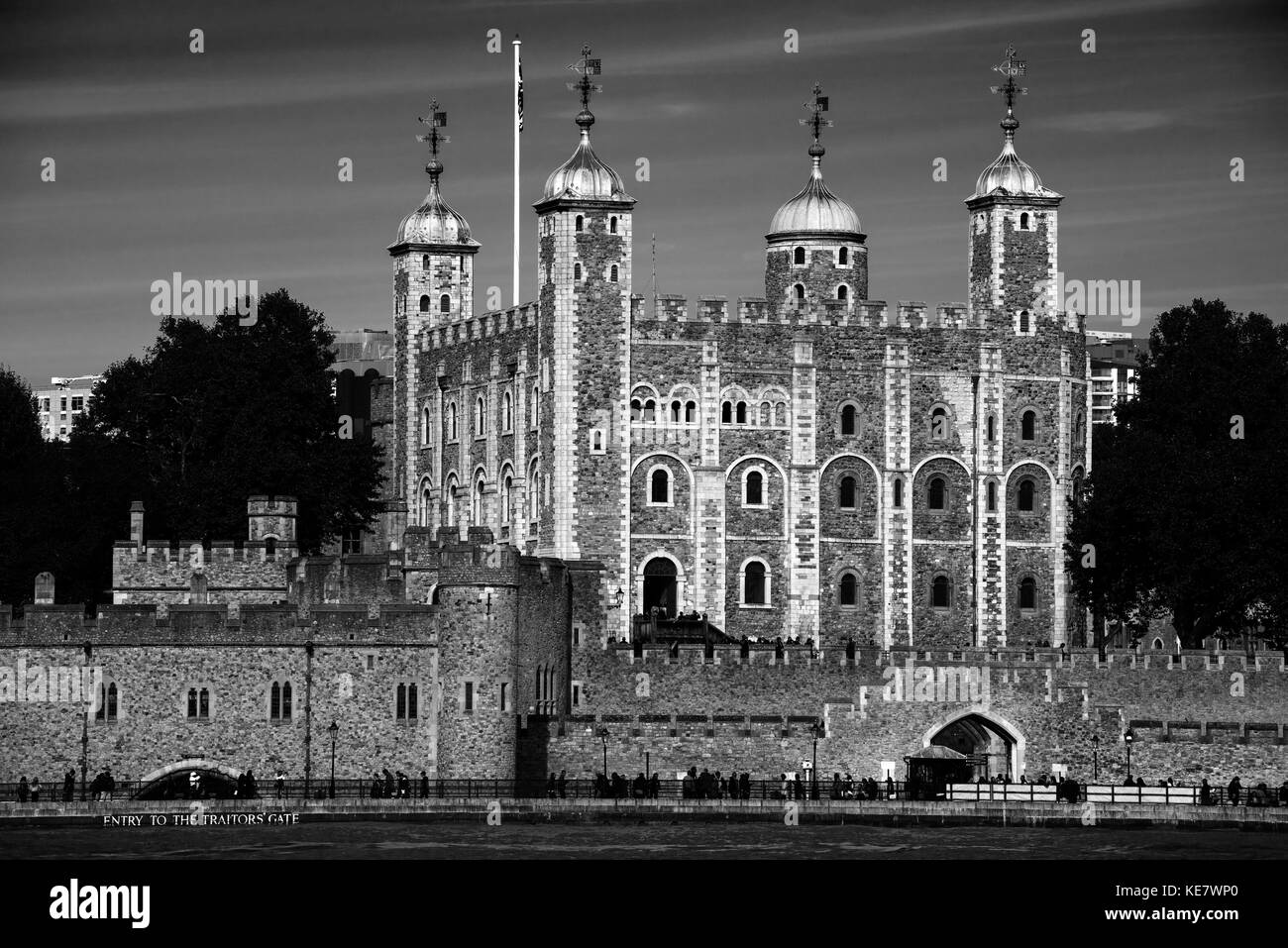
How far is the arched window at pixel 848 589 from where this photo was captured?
12662 cm

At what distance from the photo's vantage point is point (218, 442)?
127688 millimetres

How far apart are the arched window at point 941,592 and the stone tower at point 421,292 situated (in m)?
18.7

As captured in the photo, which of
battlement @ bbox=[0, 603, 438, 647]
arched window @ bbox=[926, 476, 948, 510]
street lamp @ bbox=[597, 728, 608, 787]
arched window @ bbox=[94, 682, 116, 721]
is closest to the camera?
arched window @ bbox=[94, 682, 116, 721]

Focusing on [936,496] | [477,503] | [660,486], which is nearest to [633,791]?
[660,486]

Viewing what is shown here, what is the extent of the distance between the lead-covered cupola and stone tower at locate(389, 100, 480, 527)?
11.4m

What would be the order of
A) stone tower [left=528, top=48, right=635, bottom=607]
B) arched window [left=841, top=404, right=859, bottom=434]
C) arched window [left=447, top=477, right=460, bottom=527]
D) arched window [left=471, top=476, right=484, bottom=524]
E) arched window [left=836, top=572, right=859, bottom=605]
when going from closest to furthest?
1. stone tower [left=528, top=48, right=635, bottom=607]
2. arched window [left=836, top=572, right=859, bottom=605]
3. arched window [left=841, top=404, right=859, bottom=434]
4. arched window [left=471, top=476, right=484, bottom=524]
5. arched window [left=447, top=477, right=460, bottom=527]

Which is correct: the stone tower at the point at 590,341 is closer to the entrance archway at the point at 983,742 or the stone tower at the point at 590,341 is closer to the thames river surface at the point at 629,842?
the entrance archway at the point at 983,742

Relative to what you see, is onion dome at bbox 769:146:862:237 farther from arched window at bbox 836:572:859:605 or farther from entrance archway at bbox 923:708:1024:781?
entrance archway at bbox 923:708:1024:781

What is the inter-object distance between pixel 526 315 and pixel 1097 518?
19.0 m

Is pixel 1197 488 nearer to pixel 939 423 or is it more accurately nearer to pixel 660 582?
pixel 939 423

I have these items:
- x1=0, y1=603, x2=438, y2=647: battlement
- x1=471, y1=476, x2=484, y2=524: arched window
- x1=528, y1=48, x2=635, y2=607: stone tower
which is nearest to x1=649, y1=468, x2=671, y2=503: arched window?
x1=528, y1=48, x2=635, y2=607: stone tower

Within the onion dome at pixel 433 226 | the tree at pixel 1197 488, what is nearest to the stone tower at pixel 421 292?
the onion dome at pixel 433 226

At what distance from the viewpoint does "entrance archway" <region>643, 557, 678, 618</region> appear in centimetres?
12456
